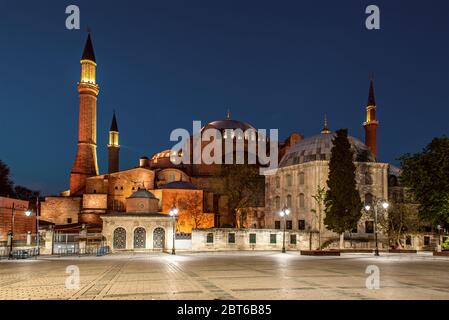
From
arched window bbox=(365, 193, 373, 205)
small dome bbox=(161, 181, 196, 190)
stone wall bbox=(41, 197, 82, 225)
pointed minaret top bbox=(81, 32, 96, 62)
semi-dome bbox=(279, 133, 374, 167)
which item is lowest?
stone wall bbox=(41, 197, 82, 225)

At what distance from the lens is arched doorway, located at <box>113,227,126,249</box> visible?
37.4 meters

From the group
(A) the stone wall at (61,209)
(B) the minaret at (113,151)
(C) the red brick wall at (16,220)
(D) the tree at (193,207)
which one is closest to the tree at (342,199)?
(D) the tree at (193,207)

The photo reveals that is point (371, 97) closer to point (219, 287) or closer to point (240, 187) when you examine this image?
point (240, 187)

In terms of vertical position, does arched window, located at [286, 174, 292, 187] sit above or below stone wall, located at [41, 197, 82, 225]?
above

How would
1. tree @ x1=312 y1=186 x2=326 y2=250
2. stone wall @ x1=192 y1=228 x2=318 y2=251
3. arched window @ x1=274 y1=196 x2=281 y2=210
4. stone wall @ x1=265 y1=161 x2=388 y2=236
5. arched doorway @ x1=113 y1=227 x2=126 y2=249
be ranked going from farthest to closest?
arched window @ x1=274 y1=196 x2=281 y2=210
stone wall @ x1=265 y1=161 x2=388 y2=236
tree @ x1=312 y1=186 x2=326 y2=250
stone wall @ x1=192 y1=228 x2=318 y2=251
arched doorway @ x1=113 y1=227 x2=126 y2=249

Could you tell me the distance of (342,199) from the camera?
131 feet

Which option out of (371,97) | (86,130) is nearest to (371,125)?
(371,97)

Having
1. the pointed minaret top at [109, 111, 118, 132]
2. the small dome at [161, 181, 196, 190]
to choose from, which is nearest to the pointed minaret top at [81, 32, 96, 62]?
the pointed minaret top at [109, 111, 118, 132]

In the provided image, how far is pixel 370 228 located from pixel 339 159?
8.94 metres

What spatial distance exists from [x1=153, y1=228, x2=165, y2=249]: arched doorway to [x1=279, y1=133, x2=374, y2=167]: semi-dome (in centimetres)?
1695

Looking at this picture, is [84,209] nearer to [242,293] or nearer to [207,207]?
[207,207]

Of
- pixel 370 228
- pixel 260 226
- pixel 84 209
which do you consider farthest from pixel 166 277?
pixel 84 209

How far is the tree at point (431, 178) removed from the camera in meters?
34.1

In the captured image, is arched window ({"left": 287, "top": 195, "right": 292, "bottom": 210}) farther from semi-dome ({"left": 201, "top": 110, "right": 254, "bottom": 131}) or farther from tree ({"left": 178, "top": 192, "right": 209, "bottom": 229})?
semi-dome ({"left": 201, "top": 110, "right": 254, "bottom": 131})
